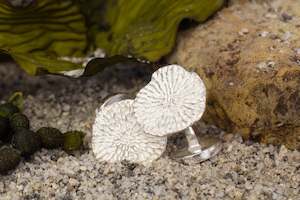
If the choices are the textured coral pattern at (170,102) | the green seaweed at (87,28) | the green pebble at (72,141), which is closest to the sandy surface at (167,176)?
the green pebble at (72,141)

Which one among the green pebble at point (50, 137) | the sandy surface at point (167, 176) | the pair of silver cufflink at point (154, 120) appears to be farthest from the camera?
the green pebble at point (50, 137)

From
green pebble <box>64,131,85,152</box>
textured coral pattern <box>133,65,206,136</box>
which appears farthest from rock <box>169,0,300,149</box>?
green pebble <box>64,131,85,152</box>

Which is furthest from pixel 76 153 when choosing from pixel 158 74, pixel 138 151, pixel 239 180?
pixel 239 180

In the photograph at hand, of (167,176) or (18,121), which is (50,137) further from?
(167,176)

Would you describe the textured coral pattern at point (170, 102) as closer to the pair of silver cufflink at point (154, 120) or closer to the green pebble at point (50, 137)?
the pair of silver cufflink at point (154, 120)

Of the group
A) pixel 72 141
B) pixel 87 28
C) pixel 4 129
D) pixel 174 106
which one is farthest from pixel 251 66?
pixel 4 129

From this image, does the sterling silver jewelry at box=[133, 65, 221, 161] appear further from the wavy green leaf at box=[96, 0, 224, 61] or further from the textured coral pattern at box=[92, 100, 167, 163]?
the wavy green leaf at box=[96, 0, 224, 61]
